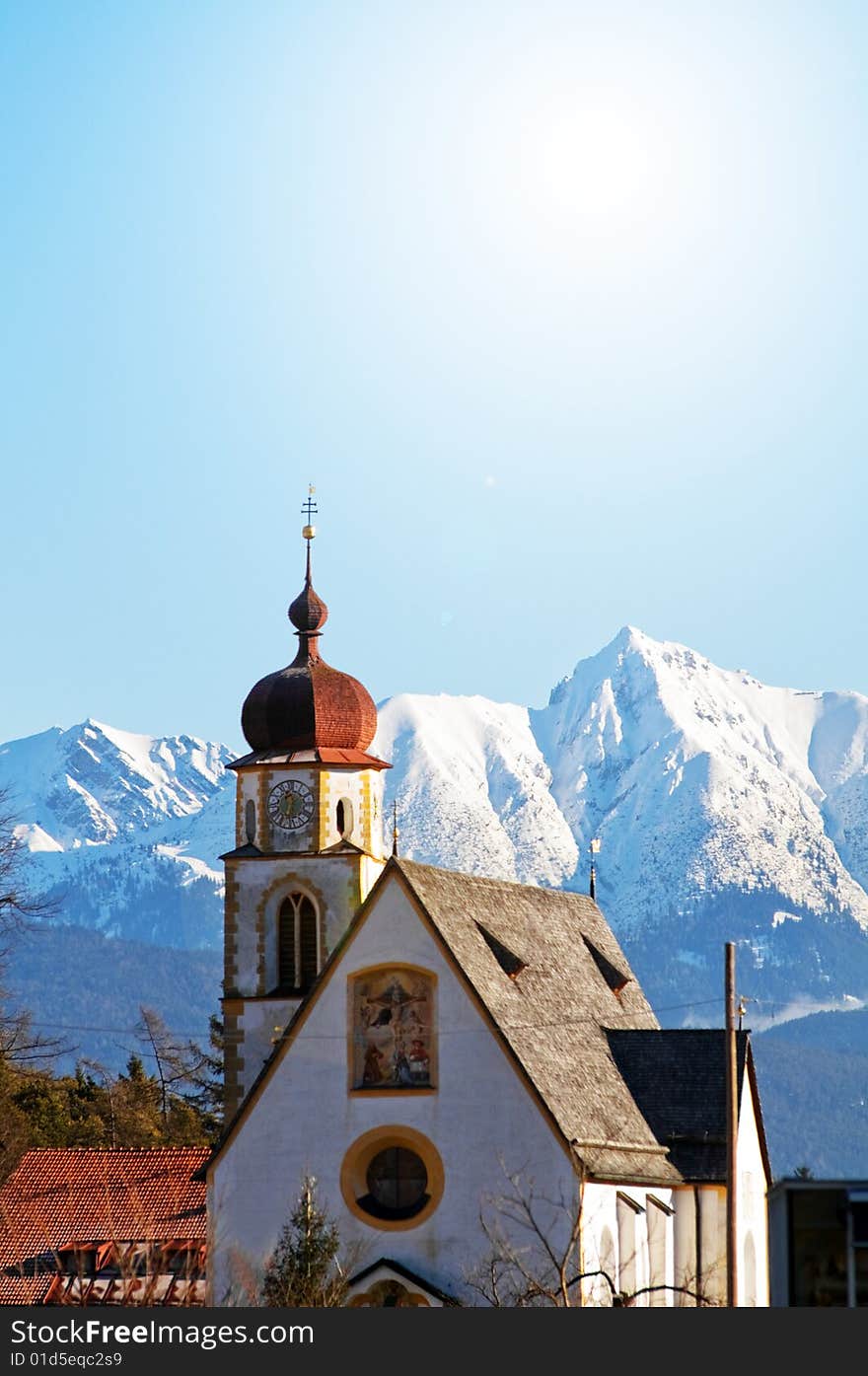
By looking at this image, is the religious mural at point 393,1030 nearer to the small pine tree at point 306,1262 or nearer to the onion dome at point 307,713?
the small pine tree at point 306,1262

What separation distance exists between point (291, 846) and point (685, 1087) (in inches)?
775

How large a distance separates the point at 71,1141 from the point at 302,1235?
50.2 metres

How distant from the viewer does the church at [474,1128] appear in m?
57.2

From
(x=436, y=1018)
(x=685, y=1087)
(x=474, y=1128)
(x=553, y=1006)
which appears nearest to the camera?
(x=474, y=1128)

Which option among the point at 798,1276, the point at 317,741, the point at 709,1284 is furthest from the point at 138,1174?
the point at 798,1276

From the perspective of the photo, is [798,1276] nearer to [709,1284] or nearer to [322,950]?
[709,1284]

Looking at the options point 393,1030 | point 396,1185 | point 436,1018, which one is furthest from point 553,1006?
point 396,1185

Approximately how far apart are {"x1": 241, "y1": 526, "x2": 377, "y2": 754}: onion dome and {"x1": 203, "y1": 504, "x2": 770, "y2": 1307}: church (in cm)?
1688

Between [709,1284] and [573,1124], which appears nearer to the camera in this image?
[573,1124]

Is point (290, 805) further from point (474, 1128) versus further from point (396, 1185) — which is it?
point (474, 1128)

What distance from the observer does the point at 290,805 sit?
8106 cm

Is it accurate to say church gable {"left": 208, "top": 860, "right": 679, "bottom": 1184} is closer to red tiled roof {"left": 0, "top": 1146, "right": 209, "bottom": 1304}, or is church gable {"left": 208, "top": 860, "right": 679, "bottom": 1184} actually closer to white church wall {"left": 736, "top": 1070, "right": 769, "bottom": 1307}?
white church wall {"left": 736, "top": 1070, "right": 769, "bottom": 1307}

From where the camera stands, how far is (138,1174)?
7594 cm

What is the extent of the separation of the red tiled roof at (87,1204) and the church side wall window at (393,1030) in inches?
484
